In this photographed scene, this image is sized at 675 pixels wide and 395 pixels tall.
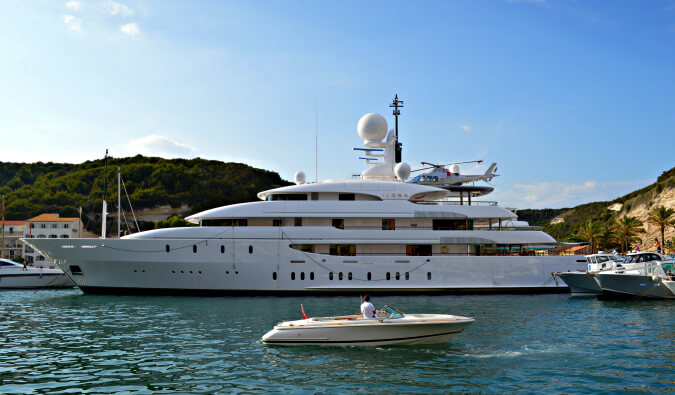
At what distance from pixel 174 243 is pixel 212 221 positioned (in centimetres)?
263

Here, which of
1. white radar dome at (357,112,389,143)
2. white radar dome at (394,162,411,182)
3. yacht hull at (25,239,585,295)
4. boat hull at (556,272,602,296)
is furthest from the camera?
white radar dome at (357,112,389,143)

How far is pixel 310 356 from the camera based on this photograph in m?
11.4

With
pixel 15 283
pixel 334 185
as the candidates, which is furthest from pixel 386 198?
pixel 15 283

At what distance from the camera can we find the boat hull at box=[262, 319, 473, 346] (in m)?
12.1

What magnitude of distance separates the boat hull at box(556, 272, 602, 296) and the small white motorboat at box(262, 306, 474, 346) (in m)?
14.8

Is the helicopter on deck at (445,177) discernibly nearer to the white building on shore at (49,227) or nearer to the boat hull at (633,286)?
the boat hull at (633,286)

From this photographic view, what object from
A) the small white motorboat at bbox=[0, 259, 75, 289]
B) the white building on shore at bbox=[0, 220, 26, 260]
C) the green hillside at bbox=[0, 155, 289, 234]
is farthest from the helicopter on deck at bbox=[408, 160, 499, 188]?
Result: the white building on shore at bbox=[0, 220, 26, 260]

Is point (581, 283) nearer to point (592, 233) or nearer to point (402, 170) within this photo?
point (402, 170)

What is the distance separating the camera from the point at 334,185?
82.1 feet

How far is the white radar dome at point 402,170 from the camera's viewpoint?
2670cm

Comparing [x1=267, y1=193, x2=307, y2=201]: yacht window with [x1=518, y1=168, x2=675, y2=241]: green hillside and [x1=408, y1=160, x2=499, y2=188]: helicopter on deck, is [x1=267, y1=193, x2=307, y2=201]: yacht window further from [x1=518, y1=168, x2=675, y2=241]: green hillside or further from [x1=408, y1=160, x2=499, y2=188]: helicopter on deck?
[x1=518, y1=168, x2=675, y2=241]: green hillside

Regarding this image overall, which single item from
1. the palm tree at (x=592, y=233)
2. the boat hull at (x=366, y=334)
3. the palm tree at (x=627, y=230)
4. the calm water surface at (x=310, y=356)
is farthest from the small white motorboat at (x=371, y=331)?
the palm tree at (x=627, y=230)

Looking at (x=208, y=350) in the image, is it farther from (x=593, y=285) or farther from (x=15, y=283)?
(x=15, y=283)

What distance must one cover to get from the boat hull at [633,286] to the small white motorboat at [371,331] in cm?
1545
